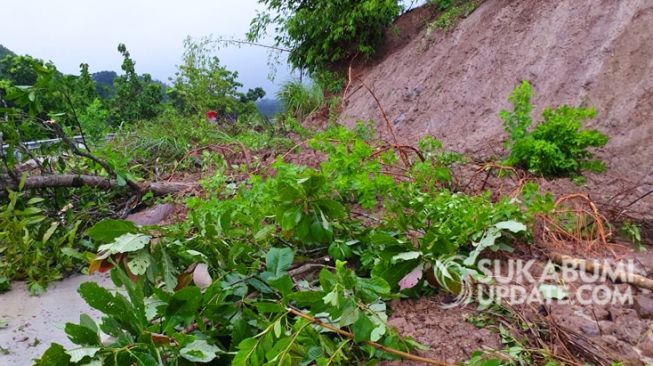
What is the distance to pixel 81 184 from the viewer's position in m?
3.54

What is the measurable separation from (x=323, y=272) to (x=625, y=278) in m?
1.25

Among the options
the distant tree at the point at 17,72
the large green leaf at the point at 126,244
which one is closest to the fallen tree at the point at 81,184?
the large green leaf at the point at 126,244

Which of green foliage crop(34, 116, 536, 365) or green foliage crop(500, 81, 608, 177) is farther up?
green foliage crop(34, 116, 536, 365)

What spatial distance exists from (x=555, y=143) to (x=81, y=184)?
341cm

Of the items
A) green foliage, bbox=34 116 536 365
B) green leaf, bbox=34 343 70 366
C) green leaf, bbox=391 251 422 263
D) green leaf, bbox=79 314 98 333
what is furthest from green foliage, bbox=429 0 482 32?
green leaf, bbox=34 343 70 366

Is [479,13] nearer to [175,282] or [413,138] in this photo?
[413,138]

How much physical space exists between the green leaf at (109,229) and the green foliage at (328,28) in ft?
20.2

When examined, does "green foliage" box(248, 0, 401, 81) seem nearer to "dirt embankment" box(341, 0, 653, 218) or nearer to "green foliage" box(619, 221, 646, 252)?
"dirt embankment" box(341, 0, 653, 218)

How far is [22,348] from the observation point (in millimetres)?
2137

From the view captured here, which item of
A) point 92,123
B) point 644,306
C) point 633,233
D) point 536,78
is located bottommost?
point 633,233

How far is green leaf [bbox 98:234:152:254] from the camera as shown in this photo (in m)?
1.59

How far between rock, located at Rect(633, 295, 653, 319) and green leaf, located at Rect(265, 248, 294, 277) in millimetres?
1222

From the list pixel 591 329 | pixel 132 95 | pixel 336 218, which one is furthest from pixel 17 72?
pixel 591 329

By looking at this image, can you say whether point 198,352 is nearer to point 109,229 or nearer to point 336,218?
point 109,229
